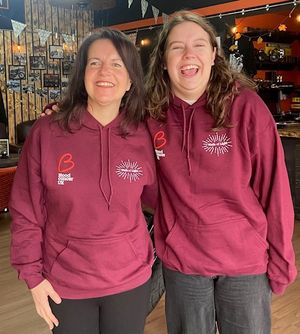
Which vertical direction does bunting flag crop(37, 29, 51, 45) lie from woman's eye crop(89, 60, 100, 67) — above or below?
above

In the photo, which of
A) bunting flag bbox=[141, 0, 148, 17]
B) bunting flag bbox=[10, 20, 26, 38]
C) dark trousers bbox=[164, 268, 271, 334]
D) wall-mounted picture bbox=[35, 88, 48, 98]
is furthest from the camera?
wall-mounted picture bbox=[35, 88, 48, 98]

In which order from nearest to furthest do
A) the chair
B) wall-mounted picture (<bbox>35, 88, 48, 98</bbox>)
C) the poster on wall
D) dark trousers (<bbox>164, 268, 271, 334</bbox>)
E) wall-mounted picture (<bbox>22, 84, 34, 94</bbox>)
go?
dark trousers (<bbox>164, 268, 271, 334</bbox>) → the chair → the poster on wall → wall-mounted picture (<bbox>22, 84, 34, 94</bbox>) → wall-mounted picture (<bbox>35, 88, 48, 98</bbox>)

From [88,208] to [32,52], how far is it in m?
7.29

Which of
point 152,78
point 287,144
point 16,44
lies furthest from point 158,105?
point 16,44

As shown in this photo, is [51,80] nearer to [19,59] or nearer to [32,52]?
[32,52]

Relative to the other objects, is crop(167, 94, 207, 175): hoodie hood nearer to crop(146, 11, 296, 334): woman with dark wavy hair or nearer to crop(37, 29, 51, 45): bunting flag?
crop(146, 11, 296, 334): woman with dark wavy hair

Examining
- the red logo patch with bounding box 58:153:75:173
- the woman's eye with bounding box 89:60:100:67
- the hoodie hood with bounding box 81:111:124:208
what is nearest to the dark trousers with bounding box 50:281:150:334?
the hoodie hood with bounding box 81:111:124:208

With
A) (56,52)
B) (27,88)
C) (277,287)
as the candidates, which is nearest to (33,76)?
(27,88)

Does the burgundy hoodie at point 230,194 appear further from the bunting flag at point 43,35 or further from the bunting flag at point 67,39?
the bunting flag at point 67,39

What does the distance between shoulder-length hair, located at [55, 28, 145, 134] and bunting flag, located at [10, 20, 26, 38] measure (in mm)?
6792

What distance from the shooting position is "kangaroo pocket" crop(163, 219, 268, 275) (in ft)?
5.08

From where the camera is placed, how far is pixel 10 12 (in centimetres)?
770

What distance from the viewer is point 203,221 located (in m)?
1.54

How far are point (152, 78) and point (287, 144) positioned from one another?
3985 mm
